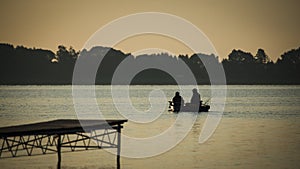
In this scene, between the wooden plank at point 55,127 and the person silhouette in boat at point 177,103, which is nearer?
the wooden plank at point 55,127

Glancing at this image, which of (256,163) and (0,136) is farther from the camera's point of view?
(256,163)

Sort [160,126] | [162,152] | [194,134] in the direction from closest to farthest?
[162,152]
[194,134]
[160,126]

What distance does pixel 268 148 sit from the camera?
4284cm

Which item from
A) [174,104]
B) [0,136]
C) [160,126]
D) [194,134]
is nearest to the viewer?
[0,136]

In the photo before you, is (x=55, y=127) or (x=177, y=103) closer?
(x=55, y=127)

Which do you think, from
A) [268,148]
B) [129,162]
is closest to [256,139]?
[268,148]

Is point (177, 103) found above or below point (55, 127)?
above

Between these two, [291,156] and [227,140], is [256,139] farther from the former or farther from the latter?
[291,156]

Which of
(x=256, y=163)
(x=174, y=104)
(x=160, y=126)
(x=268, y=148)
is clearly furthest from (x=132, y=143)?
(x=174, y=104)

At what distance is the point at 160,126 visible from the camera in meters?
60.1

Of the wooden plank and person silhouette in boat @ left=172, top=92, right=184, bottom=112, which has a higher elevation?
person silhouette in boat @ left=172, top=92, right=184, bottom=112

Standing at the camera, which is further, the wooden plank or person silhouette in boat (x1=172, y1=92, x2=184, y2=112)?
person silhouette in boat (x1=172, y1=92, x2=184, y2=112)

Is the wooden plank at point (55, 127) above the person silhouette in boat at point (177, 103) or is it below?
below

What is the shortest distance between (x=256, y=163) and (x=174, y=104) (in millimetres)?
35140
